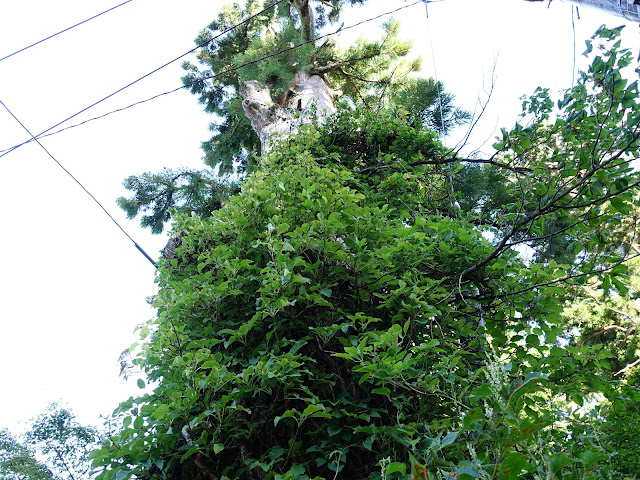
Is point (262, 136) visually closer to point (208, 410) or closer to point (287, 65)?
point (287, 65)

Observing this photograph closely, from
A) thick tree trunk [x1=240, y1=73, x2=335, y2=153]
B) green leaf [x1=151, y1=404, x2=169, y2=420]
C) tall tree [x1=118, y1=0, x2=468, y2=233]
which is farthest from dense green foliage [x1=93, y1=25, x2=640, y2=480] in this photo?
thick tree trunk [x1=240, y1=73, x2=335, y2=153]

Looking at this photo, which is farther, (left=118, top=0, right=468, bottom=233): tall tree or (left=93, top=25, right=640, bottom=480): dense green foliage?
(left=118, top=0, right=468, bottom=233): tall tree

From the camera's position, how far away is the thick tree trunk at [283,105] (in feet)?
15.2

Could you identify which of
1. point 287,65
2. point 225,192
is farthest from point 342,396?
point 225,192

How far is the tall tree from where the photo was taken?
4910 mm

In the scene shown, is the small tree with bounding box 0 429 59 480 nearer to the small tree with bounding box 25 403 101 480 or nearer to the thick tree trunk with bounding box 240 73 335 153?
the small tree with bounding box 25 403 101 480

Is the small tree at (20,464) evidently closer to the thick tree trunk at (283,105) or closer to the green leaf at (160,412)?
the green leaf at (160,412)

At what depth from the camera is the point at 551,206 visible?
2076 mm

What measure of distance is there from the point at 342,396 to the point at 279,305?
0.47 metres

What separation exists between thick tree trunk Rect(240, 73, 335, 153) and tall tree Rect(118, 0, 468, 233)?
11mm

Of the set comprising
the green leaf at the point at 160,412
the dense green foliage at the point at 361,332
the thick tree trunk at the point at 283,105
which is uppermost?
the thick tree trunk at the point at 283,105

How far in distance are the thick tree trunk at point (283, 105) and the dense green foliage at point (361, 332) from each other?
2072 millimetres

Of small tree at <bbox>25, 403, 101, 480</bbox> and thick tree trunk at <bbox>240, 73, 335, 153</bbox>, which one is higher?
thick tree trunk at <bbox>240, 73, 335, 153</bbox>

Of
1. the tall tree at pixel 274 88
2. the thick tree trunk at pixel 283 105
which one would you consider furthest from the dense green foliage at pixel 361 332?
the thick tree trunk at pixel 283 105
